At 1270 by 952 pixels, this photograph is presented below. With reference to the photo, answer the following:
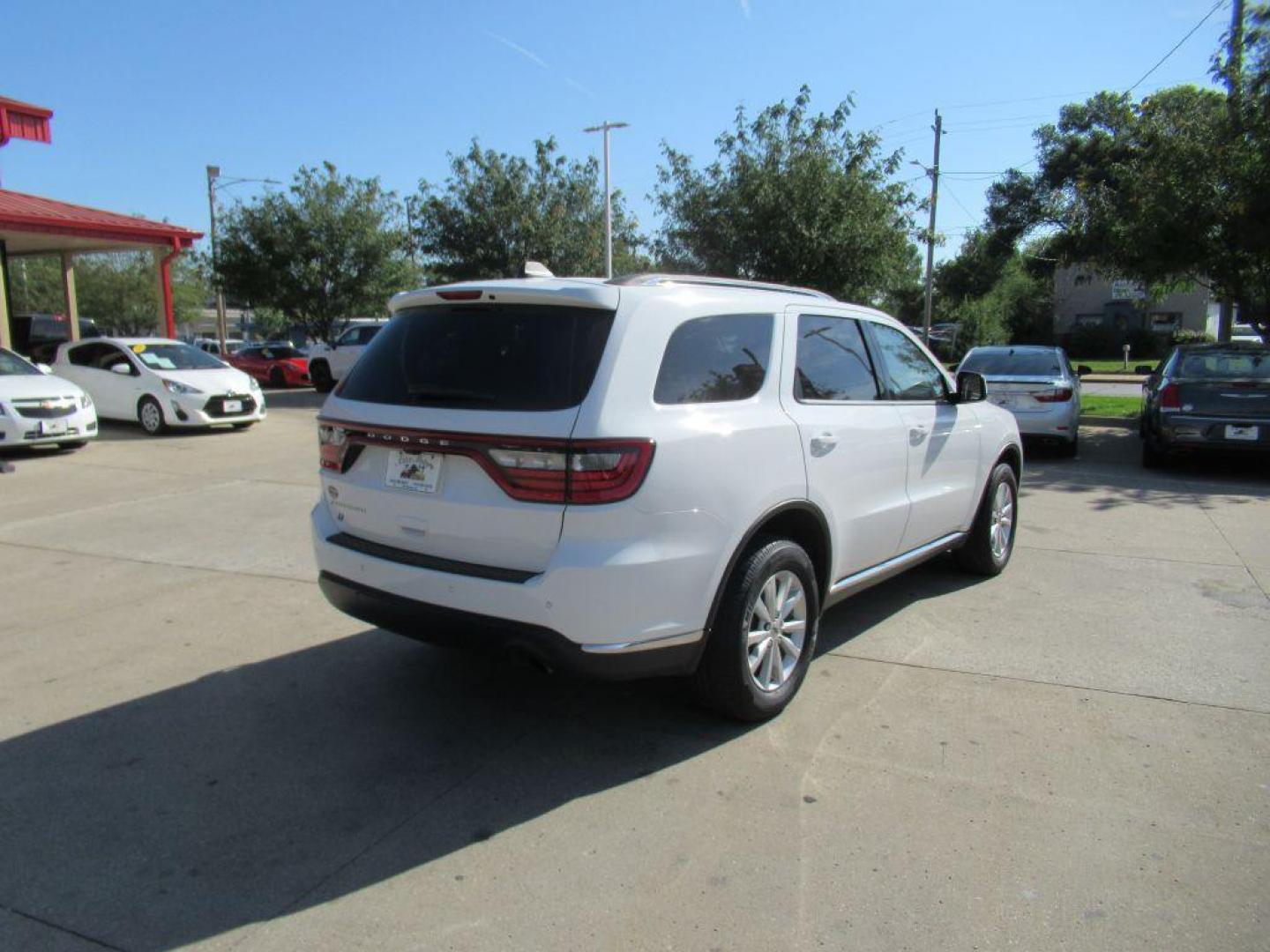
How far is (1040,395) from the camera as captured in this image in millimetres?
11961

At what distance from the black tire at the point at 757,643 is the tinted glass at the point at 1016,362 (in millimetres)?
9213

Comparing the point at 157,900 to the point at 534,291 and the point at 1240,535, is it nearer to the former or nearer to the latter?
the point at 534,291

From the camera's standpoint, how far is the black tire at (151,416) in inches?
545

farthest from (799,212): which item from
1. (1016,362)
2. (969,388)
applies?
(969,388)

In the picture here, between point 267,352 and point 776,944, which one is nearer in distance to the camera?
point 776,944

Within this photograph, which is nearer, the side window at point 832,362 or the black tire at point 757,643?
the black tire at point 757,643

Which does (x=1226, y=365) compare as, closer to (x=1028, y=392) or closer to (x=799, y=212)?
(x=1028, y=392)

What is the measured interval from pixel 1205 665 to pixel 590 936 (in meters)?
3.64

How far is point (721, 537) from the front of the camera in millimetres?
3455

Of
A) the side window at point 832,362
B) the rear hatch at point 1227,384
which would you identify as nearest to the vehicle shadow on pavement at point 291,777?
the side window at point 832,362

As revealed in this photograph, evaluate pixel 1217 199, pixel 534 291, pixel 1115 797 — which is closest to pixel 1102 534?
pixel 1115 797

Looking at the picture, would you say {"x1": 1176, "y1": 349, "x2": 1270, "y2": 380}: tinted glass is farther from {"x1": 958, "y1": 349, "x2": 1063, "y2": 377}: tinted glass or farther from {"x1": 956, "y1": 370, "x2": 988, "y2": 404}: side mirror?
{"x1": 956, "y1": 370, "x2": 988, "y2": 404}: side mirror

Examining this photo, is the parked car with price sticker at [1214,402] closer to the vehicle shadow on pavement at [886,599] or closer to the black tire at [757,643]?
the vehicle shadow on pavement at [886,599]

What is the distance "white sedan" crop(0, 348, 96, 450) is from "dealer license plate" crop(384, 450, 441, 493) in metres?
9.93
